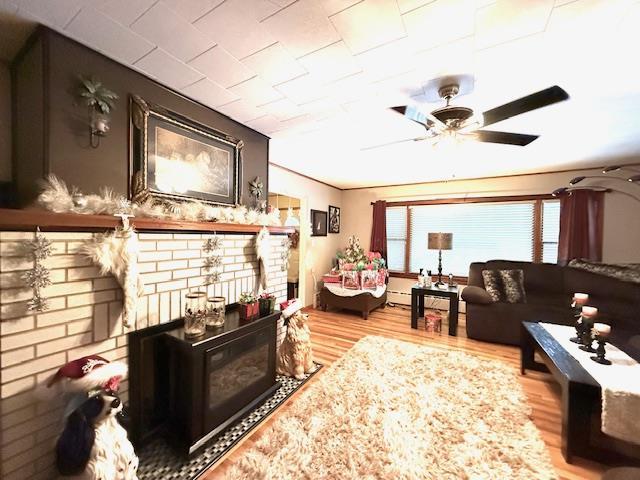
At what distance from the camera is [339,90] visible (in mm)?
1859

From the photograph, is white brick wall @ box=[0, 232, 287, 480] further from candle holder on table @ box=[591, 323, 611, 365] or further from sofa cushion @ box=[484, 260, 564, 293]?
sofa cushion @ box=[484, 260, 564, 293]

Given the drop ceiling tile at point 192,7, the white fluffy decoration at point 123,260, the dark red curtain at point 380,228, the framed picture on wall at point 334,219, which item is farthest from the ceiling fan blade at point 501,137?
the framed picture on wall at point 334,219

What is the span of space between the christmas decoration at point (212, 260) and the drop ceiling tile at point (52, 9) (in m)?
1.38

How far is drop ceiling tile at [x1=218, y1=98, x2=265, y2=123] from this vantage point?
2096 mm

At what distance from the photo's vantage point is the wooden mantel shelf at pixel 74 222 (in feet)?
3.49

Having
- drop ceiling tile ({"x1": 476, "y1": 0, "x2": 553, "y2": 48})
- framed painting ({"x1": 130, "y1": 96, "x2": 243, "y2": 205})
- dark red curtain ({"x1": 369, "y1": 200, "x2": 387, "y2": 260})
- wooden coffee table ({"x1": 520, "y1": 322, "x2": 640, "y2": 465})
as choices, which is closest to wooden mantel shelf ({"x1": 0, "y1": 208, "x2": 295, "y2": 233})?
framed painting ({"x1": 130, "y1": 96, "x2": 243, "y2": 205})

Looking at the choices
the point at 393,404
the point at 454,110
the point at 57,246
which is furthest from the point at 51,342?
the point at 454,110

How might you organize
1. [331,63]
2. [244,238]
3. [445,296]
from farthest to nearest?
[445,296]
[244,238]
[331,63]

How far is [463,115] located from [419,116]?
0.38 metres

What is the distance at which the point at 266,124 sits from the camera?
2.45m

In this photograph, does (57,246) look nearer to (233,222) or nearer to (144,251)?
(144,251)

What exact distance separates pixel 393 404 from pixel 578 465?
3.61 ft

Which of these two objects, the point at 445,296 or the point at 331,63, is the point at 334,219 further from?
the point at 331,63

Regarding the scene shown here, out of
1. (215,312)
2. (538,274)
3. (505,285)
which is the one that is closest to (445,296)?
(505,285)
